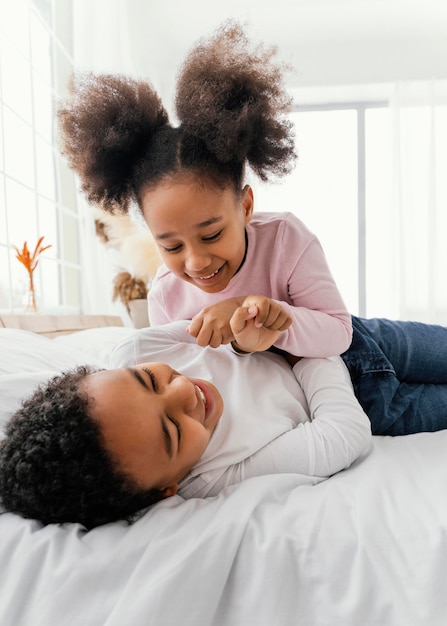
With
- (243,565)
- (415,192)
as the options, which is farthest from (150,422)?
(415,192)

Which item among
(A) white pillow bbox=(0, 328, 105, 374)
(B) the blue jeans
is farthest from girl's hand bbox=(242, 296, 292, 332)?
(A) white pillow bbox=(0, 328, 105, 374)

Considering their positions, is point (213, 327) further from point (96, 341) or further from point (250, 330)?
point (96, 341)

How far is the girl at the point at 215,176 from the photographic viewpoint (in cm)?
105

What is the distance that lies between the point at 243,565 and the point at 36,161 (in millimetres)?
2442

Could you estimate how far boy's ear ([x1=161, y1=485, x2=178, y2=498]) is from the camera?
82 centimetres

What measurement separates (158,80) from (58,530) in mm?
4308

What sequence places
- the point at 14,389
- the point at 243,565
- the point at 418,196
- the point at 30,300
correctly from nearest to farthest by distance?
the point at 243,565
the point at 14,389
the point at 30,300
the point at 418,196

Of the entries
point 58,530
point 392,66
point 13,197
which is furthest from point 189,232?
point 392,66

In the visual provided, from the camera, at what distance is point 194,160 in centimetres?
107

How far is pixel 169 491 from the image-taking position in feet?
2.72

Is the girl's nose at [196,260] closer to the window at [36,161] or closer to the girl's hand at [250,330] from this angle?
the girl's hand at [250,330]

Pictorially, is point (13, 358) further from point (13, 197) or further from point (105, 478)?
point (13, 197)

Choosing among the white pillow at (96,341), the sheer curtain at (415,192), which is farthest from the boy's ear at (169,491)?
the sheer curtain at (415,192)

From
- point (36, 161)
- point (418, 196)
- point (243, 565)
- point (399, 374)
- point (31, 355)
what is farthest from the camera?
point (418, 196)
